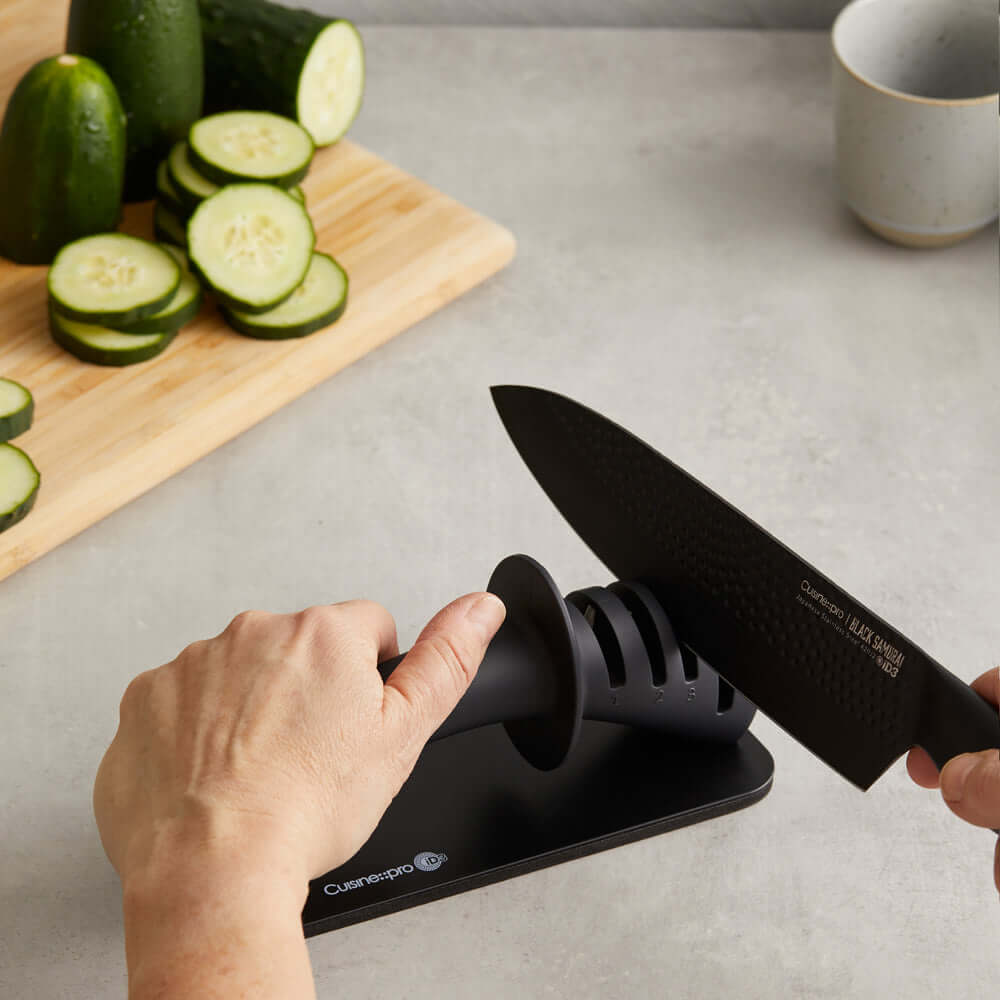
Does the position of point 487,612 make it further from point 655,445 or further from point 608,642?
point 655,445

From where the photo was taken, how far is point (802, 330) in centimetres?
136

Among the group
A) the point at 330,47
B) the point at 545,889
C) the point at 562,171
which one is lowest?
the point at 545,889

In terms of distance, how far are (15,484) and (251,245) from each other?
34cm

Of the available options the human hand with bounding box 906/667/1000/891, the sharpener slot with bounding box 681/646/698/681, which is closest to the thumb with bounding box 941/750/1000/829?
the human hand with bounding box 906/667/1000/891

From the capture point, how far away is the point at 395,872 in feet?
2.88

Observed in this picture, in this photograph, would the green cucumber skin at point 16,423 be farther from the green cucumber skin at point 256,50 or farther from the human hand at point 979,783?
the human hand at point 979,783

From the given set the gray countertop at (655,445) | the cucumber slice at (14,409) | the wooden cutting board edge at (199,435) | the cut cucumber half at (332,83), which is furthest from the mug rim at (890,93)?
the cucumber slice at (14,409)

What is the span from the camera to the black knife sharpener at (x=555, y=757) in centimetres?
84

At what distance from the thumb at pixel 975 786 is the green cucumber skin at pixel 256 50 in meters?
1.08

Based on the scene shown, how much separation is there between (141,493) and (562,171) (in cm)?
68

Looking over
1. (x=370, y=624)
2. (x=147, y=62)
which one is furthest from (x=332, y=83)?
(x=370, y=624)

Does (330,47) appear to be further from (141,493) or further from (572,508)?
(572,508)

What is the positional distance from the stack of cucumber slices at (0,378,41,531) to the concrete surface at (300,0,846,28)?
2.95 feet

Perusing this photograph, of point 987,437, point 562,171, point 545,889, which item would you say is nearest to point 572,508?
point 545,889
